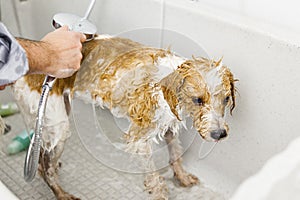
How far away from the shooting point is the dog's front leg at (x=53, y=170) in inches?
56.2

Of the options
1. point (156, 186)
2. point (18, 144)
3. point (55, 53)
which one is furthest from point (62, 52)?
point (18, 144)

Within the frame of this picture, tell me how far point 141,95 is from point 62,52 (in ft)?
0.93

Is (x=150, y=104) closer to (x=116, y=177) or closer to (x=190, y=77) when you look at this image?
(x=190, y=77)

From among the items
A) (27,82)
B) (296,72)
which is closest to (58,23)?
(27,82)

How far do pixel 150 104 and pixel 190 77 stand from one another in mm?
147

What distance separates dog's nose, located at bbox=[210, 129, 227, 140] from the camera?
1.17 m

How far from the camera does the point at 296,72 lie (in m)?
1.17

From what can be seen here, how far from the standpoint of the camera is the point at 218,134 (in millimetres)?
1177

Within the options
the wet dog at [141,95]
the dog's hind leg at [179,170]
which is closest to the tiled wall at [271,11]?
the wet dog at [141,95]

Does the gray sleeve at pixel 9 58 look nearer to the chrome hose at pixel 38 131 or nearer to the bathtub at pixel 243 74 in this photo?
the chrome hose at pixel 38 131

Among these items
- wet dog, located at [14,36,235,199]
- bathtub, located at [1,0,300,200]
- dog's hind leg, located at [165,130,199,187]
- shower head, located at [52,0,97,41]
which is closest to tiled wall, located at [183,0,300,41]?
bathtub, located at [1,0,300,200]

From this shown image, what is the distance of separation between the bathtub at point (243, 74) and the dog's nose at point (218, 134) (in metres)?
0.16

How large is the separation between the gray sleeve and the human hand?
0.17m

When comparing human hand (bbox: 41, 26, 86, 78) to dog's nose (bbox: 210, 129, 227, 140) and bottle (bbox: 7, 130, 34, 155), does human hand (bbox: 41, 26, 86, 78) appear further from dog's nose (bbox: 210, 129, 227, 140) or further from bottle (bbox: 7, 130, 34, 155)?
bottle (bbox: 7, 130, 34, 155)
